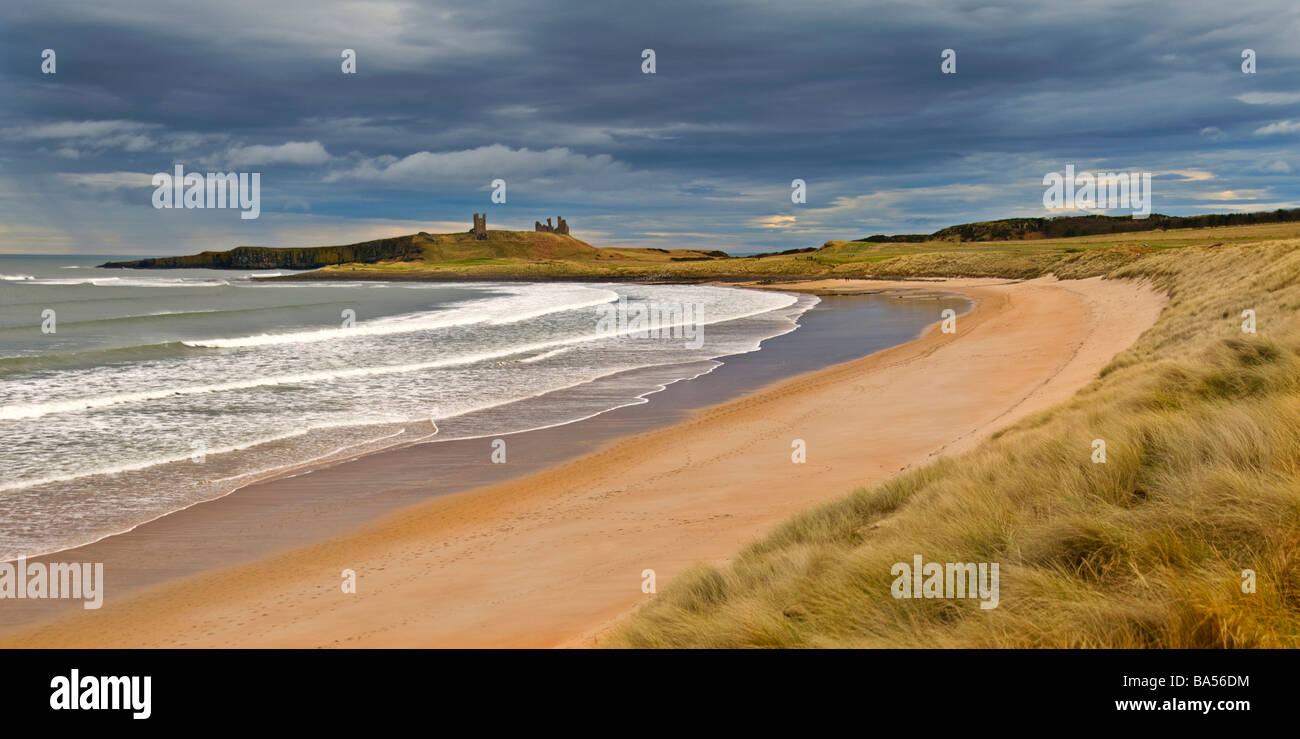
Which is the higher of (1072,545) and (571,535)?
(1072,545)

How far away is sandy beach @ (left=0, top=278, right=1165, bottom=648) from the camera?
7.06 meters

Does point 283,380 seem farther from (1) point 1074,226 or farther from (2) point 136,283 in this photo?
(1) point 1074,226

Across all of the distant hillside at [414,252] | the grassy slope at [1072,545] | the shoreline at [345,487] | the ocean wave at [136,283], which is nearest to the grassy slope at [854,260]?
the distant hillside at [414,252]

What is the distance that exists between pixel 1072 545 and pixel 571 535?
18.4 feet

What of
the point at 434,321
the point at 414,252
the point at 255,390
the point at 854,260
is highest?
the point at 414,252

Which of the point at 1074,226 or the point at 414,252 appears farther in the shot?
the point at 414,252

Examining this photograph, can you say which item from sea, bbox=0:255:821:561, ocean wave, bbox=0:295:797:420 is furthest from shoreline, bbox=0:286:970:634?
ocean wave, bbox=0:295:797:420

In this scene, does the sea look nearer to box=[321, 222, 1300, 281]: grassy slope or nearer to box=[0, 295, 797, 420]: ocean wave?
box=[0, 295, 797, 420]: ocean wave

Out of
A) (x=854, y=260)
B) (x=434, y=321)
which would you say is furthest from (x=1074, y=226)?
(x=434, y=321)

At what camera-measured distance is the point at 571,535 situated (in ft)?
30.7
